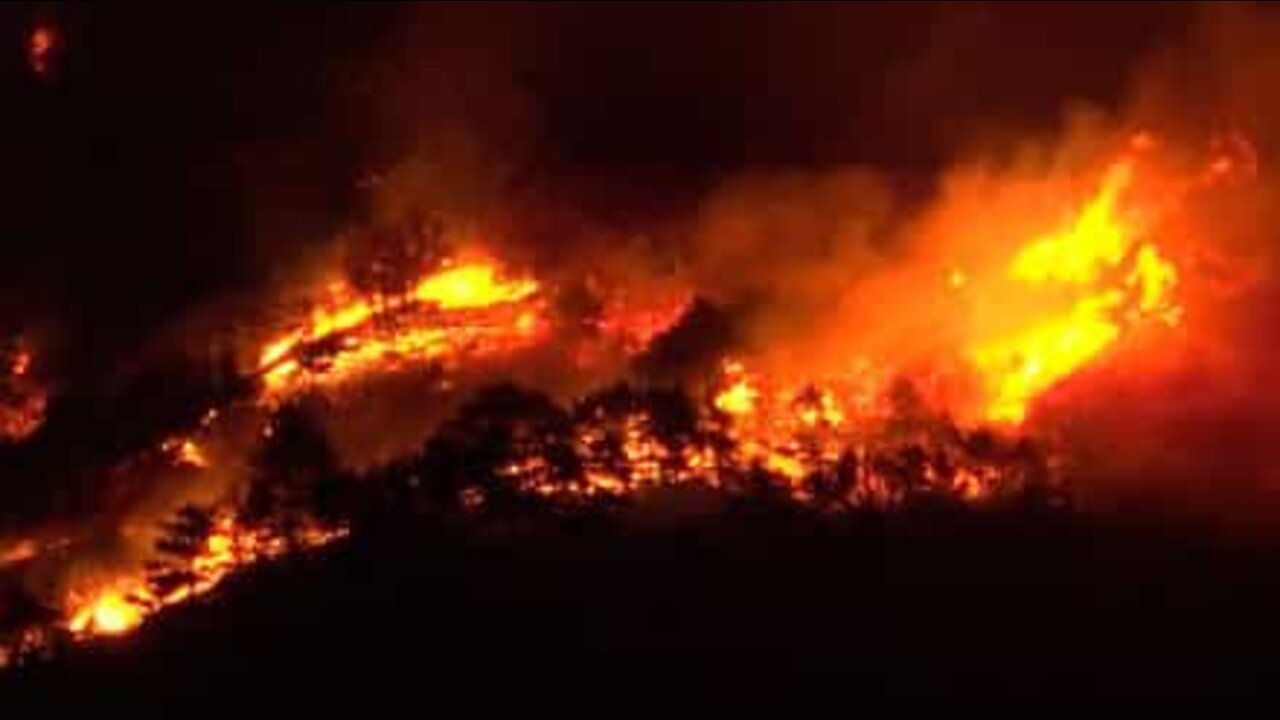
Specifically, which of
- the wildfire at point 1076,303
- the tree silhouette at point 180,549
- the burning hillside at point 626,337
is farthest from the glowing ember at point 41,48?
the wildfire at point 1076,303

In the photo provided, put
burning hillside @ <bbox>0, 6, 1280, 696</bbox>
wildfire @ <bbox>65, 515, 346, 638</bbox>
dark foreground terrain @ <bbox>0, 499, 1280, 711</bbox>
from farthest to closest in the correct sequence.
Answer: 1. wildfire @ <bbox>65, 515, 346, 638</bbox>
2. burning hillside @ <bbox>0, 6, 1280, 696</bbox>
3. dark foreground terrain @ <bbox>0, 499, 1280, 711</bbox>

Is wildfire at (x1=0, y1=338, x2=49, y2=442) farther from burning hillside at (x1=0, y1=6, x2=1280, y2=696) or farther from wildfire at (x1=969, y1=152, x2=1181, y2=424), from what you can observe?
wildfire at (x1=969, y1=152, x2=1181, y2=424)

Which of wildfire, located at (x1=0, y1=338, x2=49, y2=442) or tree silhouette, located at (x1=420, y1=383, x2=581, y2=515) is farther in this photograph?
wildfire, located at (x1=0, y1=338, x2=49, y2=442)

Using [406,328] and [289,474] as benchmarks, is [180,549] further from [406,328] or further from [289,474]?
[406,328]

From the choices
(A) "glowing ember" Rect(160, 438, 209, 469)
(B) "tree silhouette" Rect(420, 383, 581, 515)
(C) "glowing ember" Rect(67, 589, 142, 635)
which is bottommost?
(C) "glowing ember" Rect(67, 589, 142, 635)

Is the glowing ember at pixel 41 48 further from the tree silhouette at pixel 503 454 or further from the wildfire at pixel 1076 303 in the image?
the wildfire at pixel 1076 303

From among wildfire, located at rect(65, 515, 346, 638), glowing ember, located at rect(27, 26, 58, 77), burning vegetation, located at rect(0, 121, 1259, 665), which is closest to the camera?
burning vegetation, located at rect(0, 121, 1259, 665)

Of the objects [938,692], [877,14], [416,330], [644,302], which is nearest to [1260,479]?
[938,692]

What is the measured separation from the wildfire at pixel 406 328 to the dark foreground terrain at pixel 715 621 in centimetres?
418

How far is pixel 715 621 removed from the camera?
54.7 ft

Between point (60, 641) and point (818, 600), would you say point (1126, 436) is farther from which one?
point (60, 641)

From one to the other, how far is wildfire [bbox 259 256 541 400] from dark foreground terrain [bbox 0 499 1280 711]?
165 inches

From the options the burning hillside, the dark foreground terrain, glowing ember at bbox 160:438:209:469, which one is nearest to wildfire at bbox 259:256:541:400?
the burning hillside

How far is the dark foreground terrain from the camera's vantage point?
1584 cm
